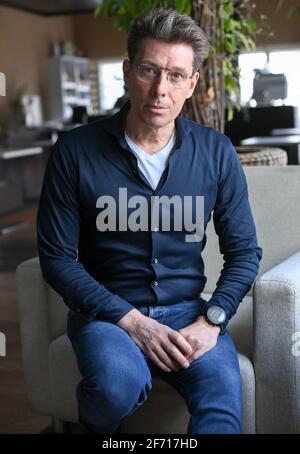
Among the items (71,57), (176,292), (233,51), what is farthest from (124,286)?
(71,57)

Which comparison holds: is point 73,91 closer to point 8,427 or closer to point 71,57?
point 71,57

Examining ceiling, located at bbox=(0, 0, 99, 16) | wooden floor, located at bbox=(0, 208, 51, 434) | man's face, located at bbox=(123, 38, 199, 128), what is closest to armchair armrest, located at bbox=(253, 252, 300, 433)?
man's face, located at bbox=(123, 38, 199, 128)

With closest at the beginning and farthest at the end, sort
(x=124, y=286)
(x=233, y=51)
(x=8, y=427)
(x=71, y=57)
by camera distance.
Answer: (x=124, y=286), (x=8, y=427), (x=233, y=51), (x=71, y=57)

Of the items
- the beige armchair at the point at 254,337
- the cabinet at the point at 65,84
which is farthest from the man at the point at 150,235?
the cabinet at the point at 65,84

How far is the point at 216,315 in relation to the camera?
1803 millimetres

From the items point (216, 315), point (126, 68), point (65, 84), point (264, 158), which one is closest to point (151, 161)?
point (126, 68)

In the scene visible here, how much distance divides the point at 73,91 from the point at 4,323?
392 inches

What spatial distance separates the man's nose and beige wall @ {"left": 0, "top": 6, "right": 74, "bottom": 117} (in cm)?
930

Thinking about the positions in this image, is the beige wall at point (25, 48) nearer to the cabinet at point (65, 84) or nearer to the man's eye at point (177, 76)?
the cabinet at point (65, 84)

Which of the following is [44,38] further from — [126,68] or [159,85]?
[159,85]

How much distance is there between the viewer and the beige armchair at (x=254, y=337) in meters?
1.84

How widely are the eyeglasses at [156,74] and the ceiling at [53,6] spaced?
Answer: 910 centimetres

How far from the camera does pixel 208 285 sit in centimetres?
252

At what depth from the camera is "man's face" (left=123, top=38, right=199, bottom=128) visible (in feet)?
5.89
